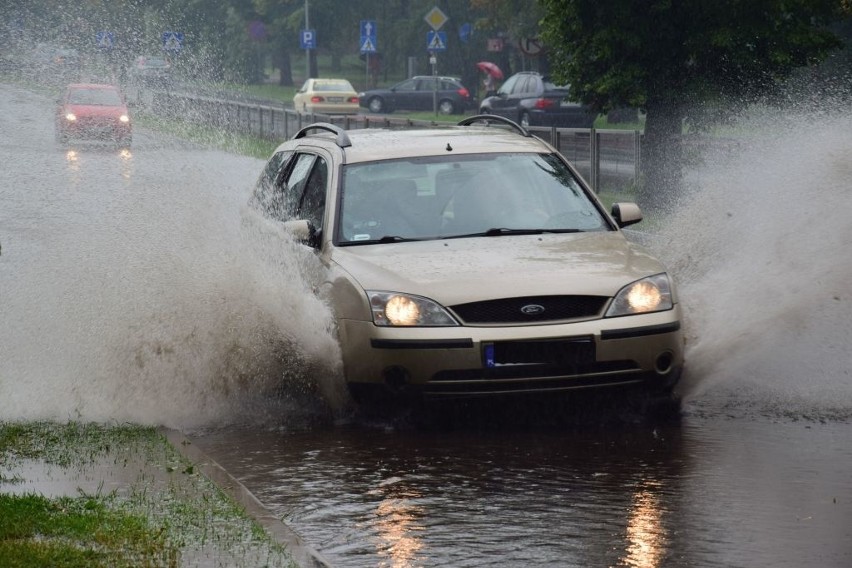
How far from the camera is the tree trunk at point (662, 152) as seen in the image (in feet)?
78.5

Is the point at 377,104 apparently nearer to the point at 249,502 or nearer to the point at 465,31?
the point at 465,31

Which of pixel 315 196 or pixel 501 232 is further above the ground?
pixel 315 196

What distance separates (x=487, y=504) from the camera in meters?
6.49

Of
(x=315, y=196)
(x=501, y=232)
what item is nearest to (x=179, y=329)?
(x=315, y=196)

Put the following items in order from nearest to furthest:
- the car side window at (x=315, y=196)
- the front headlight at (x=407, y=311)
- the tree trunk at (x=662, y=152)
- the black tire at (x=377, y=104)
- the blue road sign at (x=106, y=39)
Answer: the front headlight at (x=407, y=311) → the car side window at (x=315, y=196) → the tree trunk at (x=662, y=152) → the blue road sign at (x=106, y=39) → the black tire at (x=377, y=104)

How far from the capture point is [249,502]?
639 centimetres

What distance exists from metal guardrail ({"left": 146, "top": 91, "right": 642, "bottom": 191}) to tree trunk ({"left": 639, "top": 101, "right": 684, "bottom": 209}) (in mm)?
190

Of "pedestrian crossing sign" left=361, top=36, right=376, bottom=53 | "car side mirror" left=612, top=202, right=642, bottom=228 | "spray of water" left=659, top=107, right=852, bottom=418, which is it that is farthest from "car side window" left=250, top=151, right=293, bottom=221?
"pedestrian crossing sign" left=361, top=36, right=376, bottom=53

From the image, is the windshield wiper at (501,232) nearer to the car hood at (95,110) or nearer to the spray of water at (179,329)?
the spray of water at (179,329)

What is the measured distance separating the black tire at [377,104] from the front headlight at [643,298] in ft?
193

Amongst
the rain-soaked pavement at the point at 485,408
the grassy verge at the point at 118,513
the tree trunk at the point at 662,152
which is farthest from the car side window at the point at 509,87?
the grassy verge at the point at 118,513

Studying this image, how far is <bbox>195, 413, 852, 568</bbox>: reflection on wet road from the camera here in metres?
5.70

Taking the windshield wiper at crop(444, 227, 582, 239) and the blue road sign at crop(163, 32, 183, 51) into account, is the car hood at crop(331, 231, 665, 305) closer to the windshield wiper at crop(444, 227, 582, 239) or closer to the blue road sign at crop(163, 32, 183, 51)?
the windshield wiper at crop(444, 227, 582, 239)

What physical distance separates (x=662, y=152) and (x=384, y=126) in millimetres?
13904
